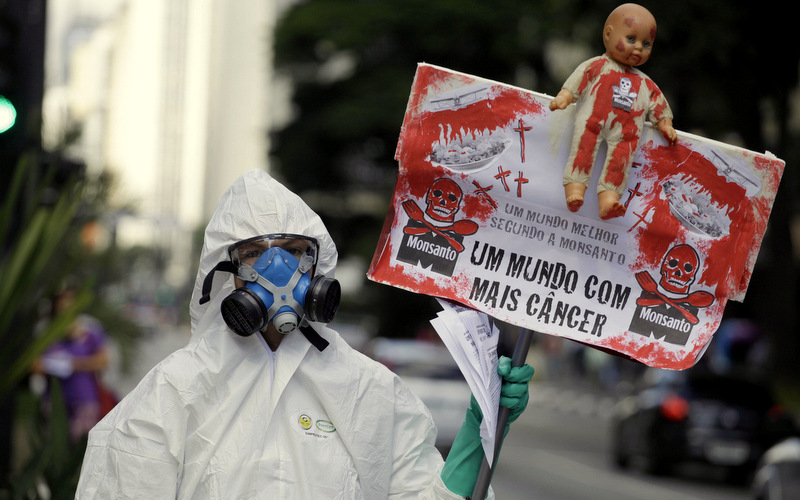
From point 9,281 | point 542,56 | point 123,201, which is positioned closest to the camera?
point 9,281

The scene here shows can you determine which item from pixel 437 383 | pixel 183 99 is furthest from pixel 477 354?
pixel 183 99

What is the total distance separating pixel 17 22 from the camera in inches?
253

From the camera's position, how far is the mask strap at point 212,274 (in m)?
3.09

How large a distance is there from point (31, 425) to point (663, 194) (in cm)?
389

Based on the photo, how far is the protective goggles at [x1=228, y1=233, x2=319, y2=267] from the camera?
3.06m

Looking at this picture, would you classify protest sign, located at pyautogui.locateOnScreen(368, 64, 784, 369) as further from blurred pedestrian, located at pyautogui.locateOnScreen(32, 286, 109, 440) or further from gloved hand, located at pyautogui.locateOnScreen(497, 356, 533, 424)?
blurred pedestrian, located at pyautogui.locateOnScreen(32, 286, 109, 440)

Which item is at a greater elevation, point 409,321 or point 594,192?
point 594,192

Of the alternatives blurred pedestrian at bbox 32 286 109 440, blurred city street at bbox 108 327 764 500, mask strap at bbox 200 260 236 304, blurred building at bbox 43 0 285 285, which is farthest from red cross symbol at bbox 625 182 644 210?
blurred building at bbox 43 0 285 285

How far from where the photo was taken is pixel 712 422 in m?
14.0

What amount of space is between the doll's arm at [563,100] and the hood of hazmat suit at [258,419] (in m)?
0.71

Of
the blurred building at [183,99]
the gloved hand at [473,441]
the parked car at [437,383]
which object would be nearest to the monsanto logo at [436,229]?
the gloved hand at [473,441]

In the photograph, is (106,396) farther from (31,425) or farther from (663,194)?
(663,194)

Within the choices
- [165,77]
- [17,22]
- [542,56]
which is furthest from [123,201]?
[165,77]

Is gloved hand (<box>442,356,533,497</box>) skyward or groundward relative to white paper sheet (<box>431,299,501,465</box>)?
groundward
